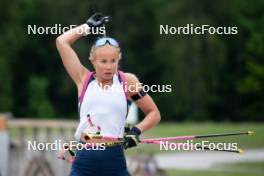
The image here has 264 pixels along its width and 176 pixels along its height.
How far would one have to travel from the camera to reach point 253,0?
46.8 m

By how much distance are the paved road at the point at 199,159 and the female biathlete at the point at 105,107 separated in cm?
1178

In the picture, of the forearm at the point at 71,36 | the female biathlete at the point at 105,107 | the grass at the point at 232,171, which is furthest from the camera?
the grass at the point at 232,171

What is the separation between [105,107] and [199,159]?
47.5 ft

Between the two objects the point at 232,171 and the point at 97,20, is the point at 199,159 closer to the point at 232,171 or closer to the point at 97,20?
the point at 232,171

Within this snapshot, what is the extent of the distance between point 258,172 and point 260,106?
28.8 m

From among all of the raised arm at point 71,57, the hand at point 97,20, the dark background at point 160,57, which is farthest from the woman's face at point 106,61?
the dark background at point 160,57

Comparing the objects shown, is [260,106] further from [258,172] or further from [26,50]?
[258,172]

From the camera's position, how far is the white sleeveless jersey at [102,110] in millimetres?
5297

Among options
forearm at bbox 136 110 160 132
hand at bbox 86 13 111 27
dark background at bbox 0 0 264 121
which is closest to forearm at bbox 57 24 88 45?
hand at bbox 86 13 111 27

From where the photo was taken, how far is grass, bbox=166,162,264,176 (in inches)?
606

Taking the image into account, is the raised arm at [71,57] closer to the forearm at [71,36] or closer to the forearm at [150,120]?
the forearm at [71,36]

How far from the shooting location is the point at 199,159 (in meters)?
19.6

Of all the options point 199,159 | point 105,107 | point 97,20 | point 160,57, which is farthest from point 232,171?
point 160,57

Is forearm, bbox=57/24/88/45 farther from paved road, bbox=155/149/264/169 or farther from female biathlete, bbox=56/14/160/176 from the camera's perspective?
paved road, bbox=155/149/264/169
